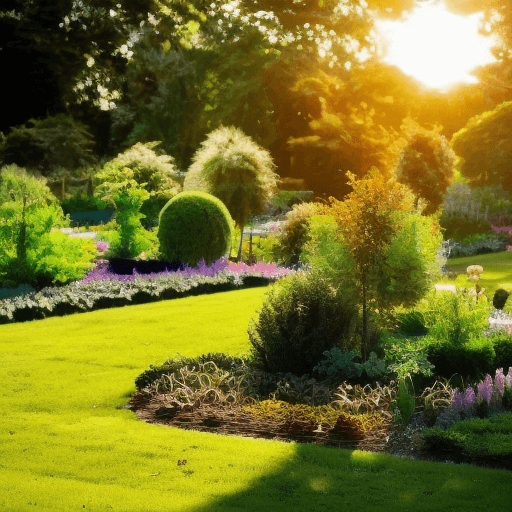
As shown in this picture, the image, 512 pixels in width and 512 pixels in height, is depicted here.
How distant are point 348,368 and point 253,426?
71.8 inches

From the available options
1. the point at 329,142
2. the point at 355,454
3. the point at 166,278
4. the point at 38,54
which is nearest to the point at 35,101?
the point at 38,54

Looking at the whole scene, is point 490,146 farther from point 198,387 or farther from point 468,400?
point 468,400

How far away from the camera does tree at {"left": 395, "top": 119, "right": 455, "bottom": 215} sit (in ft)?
96.2

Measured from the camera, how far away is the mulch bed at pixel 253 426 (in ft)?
23.9

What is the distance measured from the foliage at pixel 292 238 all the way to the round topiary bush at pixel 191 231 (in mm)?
1776

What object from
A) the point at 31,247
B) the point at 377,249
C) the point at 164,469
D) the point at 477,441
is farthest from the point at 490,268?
the point at 164,469

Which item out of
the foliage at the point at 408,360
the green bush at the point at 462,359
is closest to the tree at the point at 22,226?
the foliage at the point at 408,360

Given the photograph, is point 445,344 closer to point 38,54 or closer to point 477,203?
point 38,54

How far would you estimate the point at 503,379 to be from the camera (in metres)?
7.77

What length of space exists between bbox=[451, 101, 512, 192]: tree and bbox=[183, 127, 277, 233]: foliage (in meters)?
15.1

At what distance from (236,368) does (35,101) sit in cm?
420

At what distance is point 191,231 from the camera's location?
20094 mm

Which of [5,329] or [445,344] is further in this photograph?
[5,329]

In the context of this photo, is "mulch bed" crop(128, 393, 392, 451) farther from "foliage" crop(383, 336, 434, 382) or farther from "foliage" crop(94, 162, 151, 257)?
"foliage" crop(94, 162, 151, 257)
